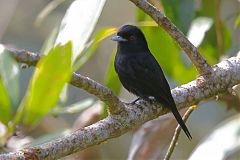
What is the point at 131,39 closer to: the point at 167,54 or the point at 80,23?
the point at 167,54

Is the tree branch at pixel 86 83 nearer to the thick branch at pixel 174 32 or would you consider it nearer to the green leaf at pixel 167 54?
the thick branch at pixel 174 32

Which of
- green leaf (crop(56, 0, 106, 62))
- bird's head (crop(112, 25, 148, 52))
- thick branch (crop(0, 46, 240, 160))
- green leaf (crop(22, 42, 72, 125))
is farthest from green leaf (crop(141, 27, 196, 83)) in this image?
green leaf (crop(22, 42, 72, 125))

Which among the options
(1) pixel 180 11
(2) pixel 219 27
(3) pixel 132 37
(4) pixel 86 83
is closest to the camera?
(4) pixel 86 83

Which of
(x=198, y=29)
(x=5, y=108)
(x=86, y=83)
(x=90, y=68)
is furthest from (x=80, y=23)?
(x=90, y=68)

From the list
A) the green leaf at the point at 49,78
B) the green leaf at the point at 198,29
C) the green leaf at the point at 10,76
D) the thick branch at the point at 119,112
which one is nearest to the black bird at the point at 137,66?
the green leaf at the point at 198,29

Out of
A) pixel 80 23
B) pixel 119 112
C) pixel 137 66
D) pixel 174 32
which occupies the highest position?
pixel 174 32

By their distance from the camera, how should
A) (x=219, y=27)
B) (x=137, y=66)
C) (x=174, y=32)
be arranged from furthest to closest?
(x=137, y=66) → (x=219, y=27) → (x=174, y=32)

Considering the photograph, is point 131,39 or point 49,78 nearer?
point 49,78
